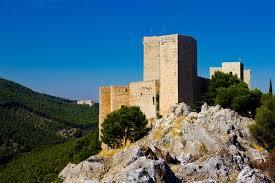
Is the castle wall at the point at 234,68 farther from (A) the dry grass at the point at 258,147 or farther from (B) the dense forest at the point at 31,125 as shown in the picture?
(B) the dense forest at the point at 31,125

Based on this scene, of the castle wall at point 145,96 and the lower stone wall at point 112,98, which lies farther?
the lower stone wall at point 112,98

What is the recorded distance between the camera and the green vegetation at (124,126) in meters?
37.4

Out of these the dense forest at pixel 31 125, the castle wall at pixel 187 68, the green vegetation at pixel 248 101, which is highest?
the castle wall at pixel 187 68

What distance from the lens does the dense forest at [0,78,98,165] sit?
440 feet

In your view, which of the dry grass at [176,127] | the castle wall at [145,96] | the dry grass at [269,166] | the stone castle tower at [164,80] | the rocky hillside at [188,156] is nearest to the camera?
the rocky hillside at [188,156]

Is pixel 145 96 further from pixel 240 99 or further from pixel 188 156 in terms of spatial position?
pixel 188 156

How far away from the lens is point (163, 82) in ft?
121

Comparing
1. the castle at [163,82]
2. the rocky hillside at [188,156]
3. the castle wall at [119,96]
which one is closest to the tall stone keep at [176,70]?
the castle at [163,82]

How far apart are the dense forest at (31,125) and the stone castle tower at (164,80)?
79878 mm

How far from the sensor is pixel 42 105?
7830 inches

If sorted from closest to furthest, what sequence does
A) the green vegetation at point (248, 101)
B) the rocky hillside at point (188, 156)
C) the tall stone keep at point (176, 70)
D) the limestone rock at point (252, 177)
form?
1. the limestone rock at point (252, 177)
2. the rocky hillside at point (188, 156)
3. the green vegetation at point (248, 101)
4. the tall stone keep at point (176, 70)

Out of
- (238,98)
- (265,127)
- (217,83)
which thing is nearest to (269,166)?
(265,127)

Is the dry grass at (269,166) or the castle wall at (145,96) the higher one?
the castle wall at (145,96)

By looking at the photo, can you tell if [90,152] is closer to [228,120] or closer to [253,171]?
[228,120]
